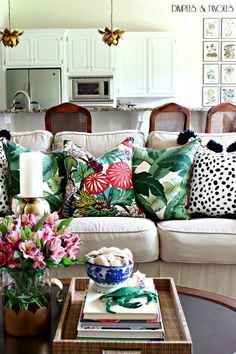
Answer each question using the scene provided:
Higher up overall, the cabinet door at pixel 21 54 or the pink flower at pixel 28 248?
the cabinet door at pixel 21 54

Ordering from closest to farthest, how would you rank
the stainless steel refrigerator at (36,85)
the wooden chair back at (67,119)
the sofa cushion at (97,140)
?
the sofa cushion at (97,140)
the wooden chair back at (67,119)
the stainless steel refrigerator at (36,85)

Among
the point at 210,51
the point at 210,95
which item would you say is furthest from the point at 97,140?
the point at 210,51

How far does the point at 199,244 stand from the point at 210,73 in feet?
20.5

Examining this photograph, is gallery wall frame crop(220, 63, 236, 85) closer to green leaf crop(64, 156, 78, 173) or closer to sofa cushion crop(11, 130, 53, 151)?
sofa cushion crop(11, 130, 53, 151)

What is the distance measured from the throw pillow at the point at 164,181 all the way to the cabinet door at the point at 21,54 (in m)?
5.50

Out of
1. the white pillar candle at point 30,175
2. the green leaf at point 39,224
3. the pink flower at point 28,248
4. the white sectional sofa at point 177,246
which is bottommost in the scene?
the white sectional sofa at point 177,246

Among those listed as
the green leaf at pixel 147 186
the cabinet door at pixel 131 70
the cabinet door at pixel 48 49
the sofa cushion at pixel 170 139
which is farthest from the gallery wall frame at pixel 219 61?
the green leaf at pixel 147 186

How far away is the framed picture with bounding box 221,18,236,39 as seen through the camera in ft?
26.9

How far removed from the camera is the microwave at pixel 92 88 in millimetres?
7828

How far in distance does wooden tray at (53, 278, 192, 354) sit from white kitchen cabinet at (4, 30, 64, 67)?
22.0 feet

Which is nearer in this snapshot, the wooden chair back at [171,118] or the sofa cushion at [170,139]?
the sofa cushion at [170,139]

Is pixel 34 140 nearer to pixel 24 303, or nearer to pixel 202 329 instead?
pixel 24 303

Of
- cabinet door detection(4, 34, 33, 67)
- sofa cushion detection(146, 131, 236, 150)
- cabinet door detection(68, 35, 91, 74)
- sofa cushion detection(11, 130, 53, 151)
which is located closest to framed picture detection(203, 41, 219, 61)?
cabinet door detection(68, 35, 91, 74)

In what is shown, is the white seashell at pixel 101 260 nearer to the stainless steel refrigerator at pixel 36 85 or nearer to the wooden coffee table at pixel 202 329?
the wooden coffee table at pixel 202 329
